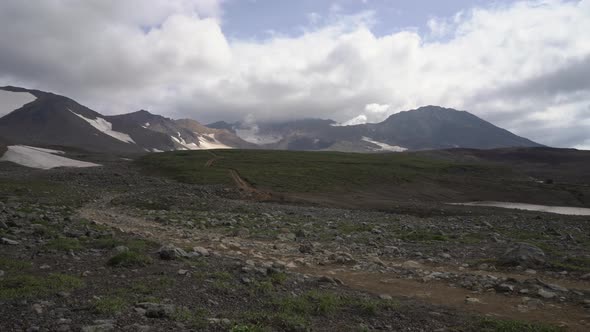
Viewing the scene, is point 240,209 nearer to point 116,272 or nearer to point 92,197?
point 92,197

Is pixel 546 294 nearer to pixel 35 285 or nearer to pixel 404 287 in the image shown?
pixel 404 287

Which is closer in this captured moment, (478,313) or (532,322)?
(532,322)

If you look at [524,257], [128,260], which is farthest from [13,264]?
[524,257]

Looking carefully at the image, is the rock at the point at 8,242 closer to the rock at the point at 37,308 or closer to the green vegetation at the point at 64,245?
the green vegetation at the point at 64,245

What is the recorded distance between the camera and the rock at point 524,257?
1744cm

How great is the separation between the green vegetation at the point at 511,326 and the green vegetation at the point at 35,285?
11.2 metres

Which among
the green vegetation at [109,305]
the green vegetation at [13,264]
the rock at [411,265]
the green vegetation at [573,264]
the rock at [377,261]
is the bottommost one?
the rock at [377,261]

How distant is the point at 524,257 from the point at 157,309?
1645 centimetres

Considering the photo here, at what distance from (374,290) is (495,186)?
90668 mm

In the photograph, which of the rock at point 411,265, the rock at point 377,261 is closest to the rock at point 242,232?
the rock at point 377,261

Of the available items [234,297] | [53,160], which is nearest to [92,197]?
[234,297]

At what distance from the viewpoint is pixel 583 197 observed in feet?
280

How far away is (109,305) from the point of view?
9297mm

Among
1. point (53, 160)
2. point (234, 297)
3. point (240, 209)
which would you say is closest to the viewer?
point (234, 297)
